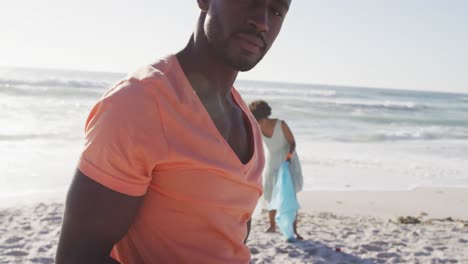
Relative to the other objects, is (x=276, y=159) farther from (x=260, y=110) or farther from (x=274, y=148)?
(x=260, y=110)

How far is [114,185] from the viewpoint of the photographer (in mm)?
947

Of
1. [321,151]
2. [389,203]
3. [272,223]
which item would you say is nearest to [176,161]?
[272,223]

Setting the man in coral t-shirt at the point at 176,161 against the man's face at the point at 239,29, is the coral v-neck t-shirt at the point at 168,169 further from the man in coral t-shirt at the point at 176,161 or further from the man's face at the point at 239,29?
the man's face at the point at 239,29

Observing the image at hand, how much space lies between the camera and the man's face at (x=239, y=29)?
1.20 meters

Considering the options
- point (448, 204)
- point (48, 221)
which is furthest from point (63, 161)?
point (448, 204)

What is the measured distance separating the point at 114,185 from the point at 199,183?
19 cm

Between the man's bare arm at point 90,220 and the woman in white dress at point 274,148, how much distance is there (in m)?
5.59

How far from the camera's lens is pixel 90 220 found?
0.96 meters

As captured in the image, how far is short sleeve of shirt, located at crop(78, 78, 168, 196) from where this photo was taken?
0.93 meters

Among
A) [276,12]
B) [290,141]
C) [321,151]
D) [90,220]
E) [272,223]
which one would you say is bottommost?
[321,151]

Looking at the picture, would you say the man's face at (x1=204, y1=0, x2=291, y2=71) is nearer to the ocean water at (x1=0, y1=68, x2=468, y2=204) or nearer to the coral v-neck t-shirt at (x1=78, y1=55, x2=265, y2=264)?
the coral v-neck t-shirt at (x1=78, y1=55, x2=265, y2=264)

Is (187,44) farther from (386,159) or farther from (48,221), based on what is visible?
(386,159)

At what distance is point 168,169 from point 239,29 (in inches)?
15.4

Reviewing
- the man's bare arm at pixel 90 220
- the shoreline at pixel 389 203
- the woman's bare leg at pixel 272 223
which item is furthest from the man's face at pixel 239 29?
the shoreline at pixel 389 203
